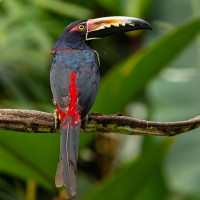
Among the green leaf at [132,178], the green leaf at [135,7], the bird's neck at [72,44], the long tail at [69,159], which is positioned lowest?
the green leaf at [132,178]

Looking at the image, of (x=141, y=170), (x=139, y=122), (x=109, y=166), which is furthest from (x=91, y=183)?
(x=139, y=122)

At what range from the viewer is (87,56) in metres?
2.54

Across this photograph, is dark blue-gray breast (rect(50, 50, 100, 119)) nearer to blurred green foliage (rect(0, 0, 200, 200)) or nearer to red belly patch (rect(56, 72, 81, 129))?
red belly patch (rect(56, 72, 81, 129))

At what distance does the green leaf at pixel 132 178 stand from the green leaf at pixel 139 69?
13.2 inches

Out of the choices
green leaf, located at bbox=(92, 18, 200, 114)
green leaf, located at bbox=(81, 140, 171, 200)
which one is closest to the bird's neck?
green leaf, located at bbox=(92, 18, 200, 114)

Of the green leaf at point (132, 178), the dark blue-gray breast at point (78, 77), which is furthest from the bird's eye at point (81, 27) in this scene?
the green leaf at point (132, 178)

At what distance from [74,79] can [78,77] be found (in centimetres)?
2

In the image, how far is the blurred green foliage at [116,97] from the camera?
2.88 m

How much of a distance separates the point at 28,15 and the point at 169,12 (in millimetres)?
1343

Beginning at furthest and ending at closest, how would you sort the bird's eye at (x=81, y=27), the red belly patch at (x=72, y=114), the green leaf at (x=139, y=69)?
1. the green leaf at (x=139, y=69)
2. the bird's eye at (x=81, y=27)
3. the red belly patch at (x=72, y=114)

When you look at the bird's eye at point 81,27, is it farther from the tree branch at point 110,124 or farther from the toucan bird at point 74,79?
the tree branch at point 110,124

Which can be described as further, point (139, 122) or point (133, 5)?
point (133, 5)

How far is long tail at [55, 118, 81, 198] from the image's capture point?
1900 millimetres

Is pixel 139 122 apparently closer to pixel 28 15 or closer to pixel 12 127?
pixel 12 127
